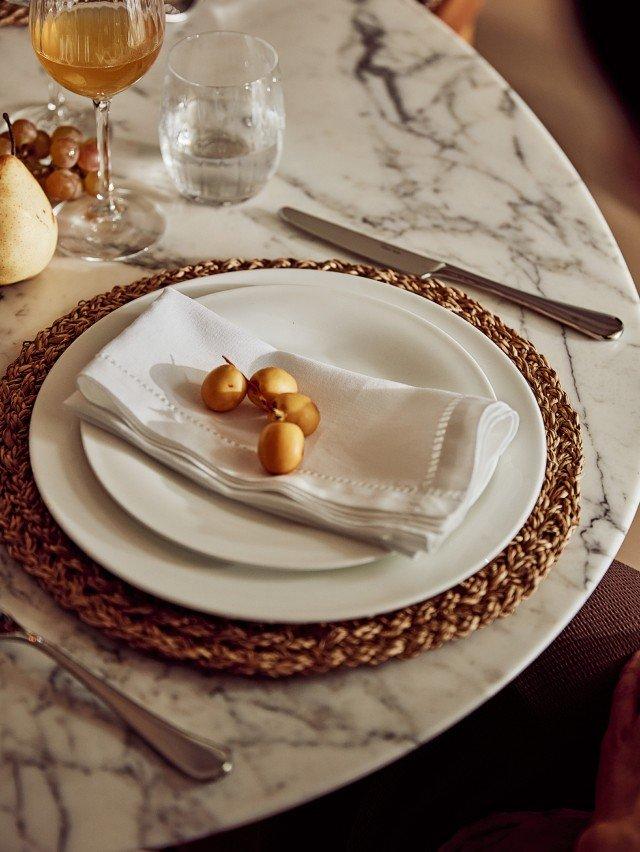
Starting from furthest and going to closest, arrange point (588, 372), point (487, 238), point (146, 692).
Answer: point (487, 238)
point (588, 372)
point (146, 692)

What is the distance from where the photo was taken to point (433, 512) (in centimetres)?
59

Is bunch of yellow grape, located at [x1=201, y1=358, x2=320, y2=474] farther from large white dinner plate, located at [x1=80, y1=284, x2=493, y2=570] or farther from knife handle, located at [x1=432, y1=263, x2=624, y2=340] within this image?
knife handle, located at [x1=432, y1=263, x2=624, y2=340]

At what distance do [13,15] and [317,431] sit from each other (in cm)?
88

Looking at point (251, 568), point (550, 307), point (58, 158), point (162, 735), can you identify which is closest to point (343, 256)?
point (550, 307)

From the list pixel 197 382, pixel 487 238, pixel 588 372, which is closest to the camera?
pixel 197 382

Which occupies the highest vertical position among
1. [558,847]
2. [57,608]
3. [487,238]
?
[487,238]

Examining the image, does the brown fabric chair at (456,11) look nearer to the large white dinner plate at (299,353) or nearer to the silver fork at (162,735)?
the large white dinner plate at (299,353)

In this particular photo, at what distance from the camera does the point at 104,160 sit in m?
0.93

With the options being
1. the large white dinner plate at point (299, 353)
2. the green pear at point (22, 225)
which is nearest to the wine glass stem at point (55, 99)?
the green pear at point (22, 225)

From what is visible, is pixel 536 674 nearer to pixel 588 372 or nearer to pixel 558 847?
pixel 558 847

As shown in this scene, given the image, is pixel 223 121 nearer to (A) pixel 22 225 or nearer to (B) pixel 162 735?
(A) pixel 22 225

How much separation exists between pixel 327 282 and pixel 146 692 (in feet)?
1.36

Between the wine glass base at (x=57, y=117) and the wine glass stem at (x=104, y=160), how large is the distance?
0.54ft

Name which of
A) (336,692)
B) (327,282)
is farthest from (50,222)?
(336,692)
